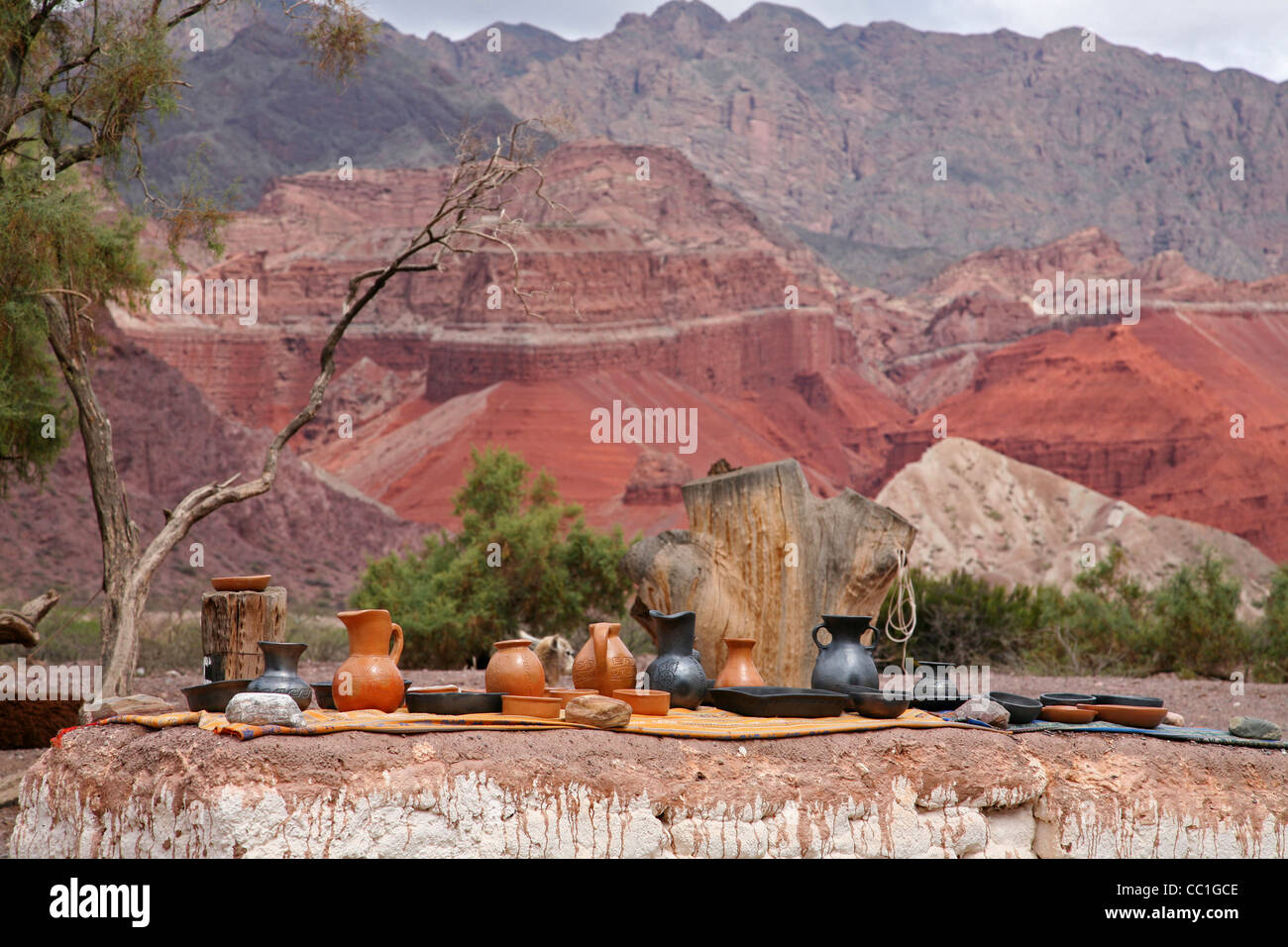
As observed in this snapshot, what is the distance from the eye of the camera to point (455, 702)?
15.7 ft

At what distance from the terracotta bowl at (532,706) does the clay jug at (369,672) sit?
1.63ft

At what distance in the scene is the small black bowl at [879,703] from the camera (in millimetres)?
4973

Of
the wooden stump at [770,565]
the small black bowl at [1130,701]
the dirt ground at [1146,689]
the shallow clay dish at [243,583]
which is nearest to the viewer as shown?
the small black bowl at [1130,701]

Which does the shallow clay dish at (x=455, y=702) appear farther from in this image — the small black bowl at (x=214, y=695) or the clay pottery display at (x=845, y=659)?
the clay pottery display at (x=845, y=659)

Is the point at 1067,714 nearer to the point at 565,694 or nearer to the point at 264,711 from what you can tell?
the point at 565,694

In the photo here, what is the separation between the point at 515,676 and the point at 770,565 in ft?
9.69

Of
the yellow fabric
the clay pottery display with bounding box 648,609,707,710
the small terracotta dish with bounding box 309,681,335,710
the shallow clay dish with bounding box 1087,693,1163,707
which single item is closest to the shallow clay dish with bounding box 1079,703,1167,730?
the shallow clay dish with bounding box 1087,693,1163,707

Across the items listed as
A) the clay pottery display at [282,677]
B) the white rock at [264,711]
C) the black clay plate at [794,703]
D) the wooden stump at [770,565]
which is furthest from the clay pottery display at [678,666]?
the wooden stump at [770,565]

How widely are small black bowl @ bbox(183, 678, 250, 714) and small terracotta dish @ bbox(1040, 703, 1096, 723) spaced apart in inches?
137

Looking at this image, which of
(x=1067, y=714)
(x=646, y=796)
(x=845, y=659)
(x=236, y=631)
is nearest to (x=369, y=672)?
(x=646, y=796)

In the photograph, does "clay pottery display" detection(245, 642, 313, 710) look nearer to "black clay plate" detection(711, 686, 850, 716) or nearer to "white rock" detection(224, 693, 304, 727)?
"white rock" detection(224, 693, 304, 727)

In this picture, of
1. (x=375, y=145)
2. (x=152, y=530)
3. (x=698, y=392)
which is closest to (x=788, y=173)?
(x=375, y=145)

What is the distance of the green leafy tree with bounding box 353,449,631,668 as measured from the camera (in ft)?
53.1

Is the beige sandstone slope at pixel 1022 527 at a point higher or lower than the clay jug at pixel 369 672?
higher
